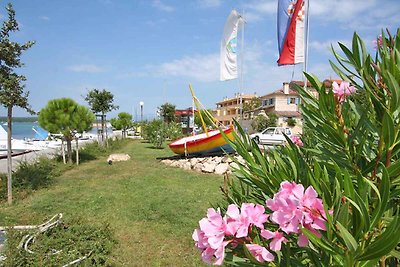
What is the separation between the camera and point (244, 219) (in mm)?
779

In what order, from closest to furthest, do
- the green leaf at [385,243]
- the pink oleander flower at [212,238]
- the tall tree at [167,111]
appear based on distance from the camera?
the green leaf at [385,243] < the pink oleander flower at [212,238] < the tall tree at [167,111]

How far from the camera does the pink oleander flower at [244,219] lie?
766 millimetres

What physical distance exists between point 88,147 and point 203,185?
9.76 meters

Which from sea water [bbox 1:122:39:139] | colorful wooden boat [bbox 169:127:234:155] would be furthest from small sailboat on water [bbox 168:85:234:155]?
sea water [bbox 1:122:39:139]

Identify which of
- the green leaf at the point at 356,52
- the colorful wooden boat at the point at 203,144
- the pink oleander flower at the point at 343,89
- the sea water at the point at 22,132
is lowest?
the sea water at the point at 22,132

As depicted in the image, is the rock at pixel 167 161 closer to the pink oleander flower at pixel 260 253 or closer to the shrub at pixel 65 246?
the shrub at pixel 65 246

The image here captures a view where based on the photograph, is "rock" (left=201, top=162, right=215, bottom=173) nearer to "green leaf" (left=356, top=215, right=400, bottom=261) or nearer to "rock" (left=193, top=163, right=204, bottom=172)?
"rock" (left=193, top=163, right=204, bottom=172)

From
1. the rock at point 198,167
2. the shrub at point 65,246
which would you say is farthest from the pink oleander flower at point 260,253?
the rock at point 198,167

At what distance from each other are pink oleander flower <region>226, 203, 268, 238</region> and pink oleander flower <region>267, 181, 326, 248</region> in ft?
0.30

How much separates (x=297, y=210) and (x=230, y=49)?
10.7m

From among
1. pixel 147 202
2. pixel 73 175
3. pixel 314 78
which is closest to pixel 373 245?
pixel 314 78

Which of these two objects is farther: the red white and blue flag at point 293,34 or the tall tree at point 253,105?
the tall tree at point 253,105

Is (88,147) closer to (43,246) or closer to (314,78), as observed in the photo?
(43,246)

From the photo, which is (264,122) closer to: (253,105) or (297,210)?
(253,105)
